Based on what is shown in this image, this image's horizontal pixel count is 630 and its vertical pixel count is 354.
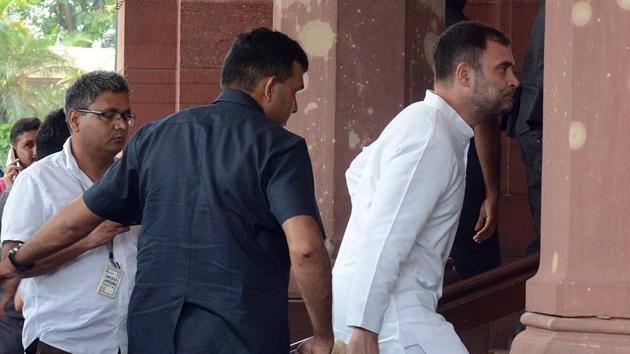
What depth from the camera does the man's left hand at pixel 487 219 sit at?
6879 millimetres

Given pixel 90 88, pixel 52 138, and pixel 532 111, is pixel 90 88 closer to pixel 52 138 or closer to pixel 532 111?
pixel 52 138

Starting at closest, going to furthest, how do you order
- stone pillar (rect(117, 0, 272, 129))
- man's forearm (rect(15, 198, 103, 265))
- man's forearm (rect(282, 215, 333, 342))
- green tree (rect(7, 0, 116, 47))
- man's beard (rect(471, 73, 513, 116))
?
1. man's forearm (rect(282, 215, 333, 342))
2. man's forearm (rect(15, 198, 103, 265))
3. man's beard (rect(471, 73, 513, 116))
4. stone pillar (rect(117, 0, 272, 129))
5. green tree (rect(7, 0, 116, 47))

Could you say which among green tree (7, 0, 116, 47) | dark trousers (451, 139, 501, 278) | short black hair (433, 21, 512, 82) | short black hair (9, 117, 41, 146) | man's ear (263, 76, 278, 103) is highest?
green tree (7, 0, 116, 47)

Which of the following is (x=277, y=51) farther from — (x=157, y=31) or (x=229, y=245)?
(x=157, y=31)

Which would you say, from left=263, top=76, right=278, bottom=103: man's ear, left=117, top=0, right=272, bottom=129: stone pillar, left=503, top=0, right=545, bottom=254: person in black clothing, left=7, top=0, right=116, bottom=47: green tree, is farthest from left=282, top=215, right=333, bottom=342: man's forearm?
left=7, top=0, right=116, bottom=47: green tree

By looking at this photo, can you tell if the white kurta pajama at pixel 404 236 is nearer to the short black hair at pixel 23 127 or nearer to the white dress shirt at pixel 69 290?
the white dress shirt at pixel 69 290

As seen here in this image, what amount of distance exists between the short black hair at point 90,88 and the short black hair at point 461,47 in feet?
3.91

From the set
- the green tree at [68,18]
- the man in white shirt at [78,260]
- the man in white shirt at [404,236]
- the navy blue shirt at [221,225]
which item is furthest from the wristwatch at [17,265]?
the green tree at [68,18]

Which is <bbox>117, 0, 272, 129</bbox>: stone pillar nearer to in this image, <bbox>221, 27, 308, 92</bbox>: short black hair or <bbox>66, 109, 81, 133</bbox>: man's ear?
<bbox>66, 109, 81, 133</bbox>: man's ear

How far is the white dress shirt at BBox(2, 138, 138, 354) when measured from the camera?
17.1 ft

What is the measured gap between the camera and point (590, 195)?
14.5 ft

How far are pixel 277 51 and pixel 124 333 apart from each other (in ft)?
3.99

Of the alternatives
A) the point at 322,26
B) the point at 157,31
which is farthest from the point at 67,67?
the point at 322,26

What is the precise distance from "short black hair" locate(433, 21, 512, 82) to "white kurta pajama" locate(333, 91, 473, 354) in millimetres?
349
